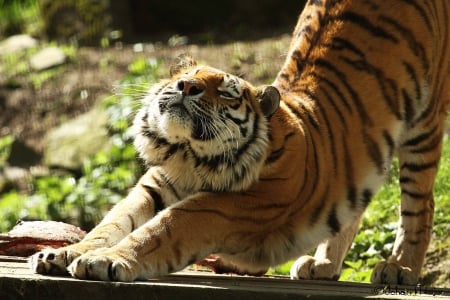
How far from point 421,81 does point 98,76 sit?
6582 mm

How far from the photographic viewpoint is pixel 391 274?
505cm

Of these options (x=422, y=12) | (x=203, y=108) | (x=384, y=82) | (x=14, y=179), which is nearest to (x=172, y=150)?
(x=203, y=108)

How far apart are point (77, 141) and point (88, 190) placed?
89cm

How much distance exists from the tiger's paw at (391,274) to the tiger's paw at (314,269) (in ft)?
1.29

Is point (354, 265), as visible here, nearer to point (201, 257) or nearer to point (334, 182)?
point (334, 182)

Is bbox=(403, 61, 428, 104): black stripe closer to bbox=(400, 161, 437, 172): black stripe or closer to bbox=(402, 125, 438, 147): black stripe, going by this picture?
bbox=(402, 125, 438, 147): black stripe

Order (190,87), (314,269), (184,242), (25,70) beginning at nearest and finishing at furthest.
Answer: (184,242)
(190,87)
(314,269)
(25,70)

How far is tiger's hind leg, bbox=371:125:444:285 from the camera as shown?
212 inches

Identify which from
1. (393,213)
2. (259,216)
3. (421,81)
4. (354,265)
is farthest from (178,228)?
(393,213)

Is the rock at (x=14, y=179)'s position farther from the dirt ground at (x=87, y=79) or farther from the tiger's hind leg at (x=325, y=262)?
the tiger's hind leg at (x=325, y=262)

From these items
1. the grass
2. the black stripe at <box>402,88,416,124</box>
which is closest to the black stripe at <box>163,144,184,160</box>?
the black stripe at <box>402,88,416,124</box>

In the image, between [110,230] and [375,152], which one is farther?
[375,152]

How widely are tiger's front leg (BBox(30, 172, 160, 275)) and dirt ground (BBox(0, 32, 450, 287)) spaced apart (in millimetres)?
5671

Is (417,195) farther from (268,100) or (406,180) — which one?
(268,100)
